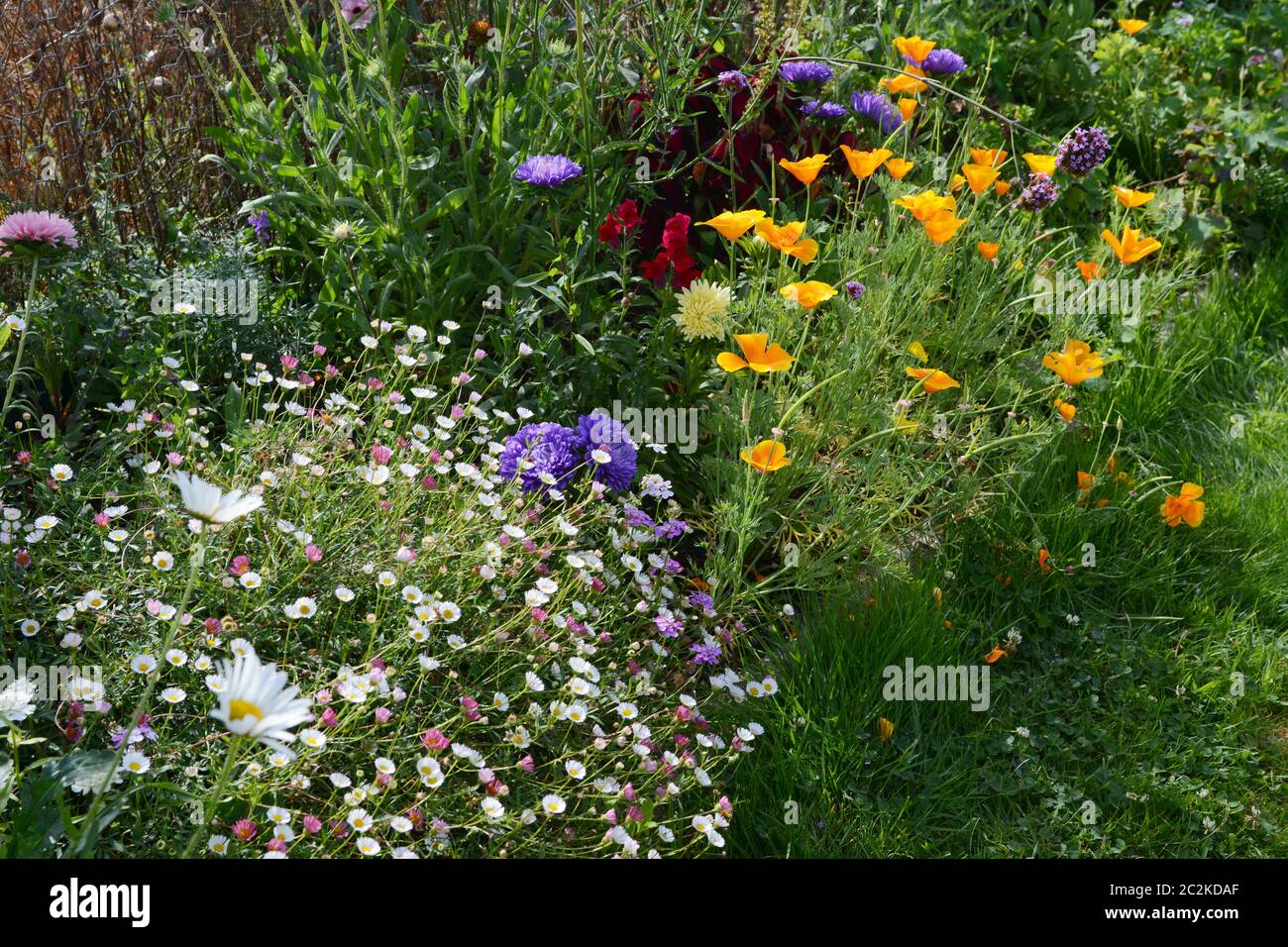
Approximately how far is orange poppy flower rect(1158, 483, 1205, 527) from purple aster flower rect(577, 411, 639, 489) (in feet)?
4.77

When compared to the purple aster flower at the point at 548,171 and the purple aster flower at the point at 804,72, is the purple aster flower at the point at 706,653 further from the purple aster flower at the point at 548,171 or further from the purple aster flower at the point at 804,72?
the purple aster flower at the point at 804,72

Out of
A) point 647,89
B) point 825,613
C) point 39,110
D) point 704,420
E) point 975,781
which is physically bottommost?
point 975,781

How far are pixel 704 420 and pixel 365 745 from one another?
1.27 meters

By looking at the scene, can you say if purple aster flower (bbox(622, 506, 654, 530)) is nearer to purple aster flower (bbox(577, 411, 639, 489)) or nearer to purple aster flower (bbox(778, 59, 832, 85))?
purple aster flower (bbox(577, 411, 639, 489))

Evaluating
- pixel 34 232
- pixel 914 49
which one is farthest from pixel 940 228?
pixel 34 232

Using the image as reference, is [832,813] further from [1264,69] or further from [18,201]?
[1264,69]

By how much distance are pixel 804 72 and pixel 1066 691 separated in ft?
6.51

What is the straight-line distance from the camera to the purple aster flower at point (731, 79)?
353 centimetres

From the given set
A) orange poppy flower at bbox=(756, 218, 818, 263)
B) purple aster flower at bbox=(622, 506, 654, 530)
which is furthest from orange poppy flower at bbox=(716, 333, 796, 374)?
purple aster flower at bbox=(622, 506, 654, 530)

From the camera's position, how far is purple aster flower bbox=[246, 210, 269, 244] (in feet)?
11.4

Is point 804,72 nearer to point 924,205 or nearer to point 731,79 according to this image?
point 731,79

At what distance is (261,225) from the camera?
137 inches
